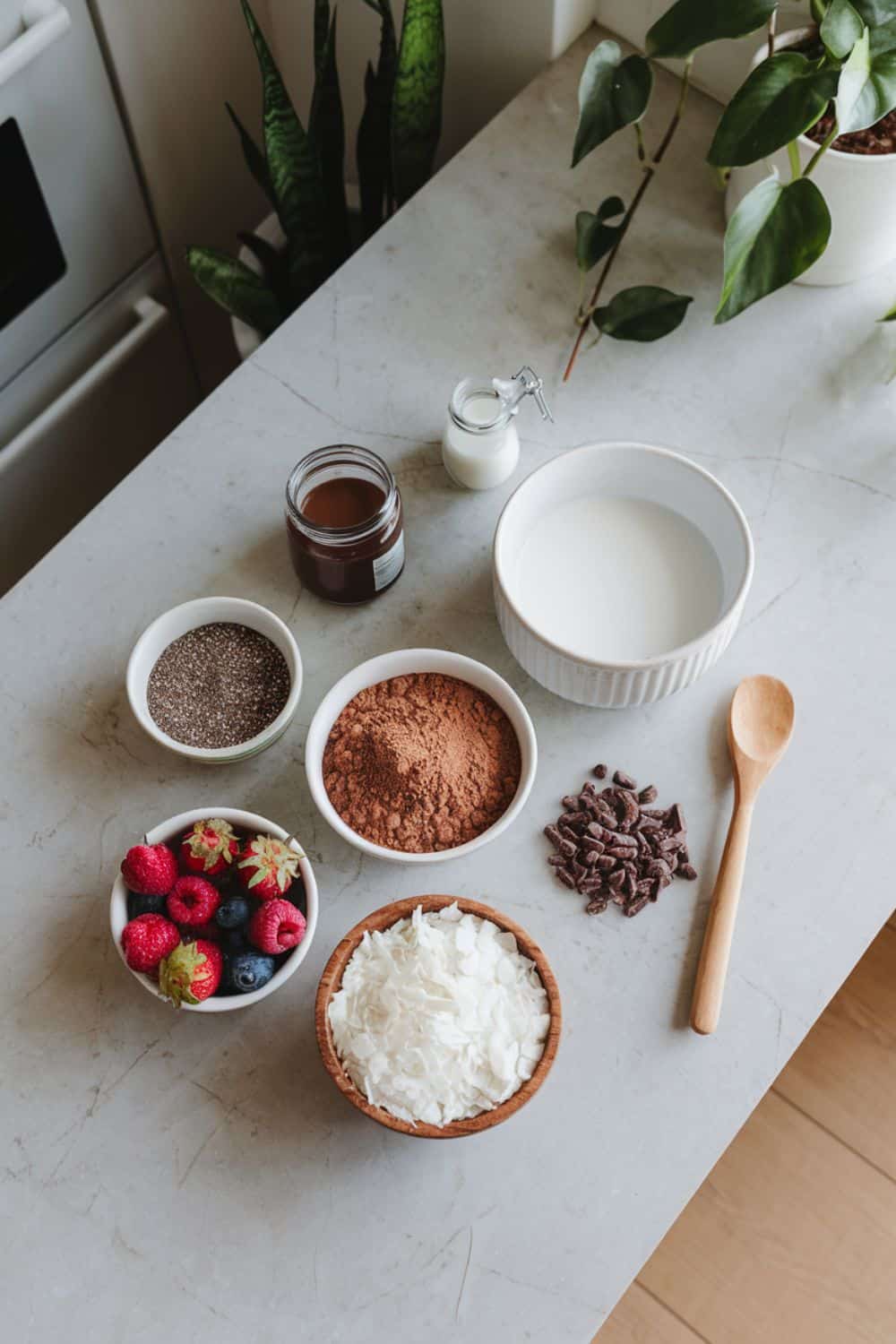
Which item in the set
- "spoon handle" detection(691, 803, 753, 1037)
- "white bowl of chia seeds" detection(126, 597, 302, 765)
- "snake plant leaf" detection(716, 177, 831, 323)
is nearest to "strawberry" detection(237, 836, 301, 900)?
"white bowl of chia seeds" detection(126, 597, 302, 765)

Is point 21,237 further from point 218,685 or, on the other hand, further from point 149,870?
point 149,870

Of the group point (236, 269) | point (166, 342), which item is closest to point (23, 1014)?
point (236, 269)

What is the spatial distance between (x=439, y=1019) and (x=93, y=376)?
1051 millimetres

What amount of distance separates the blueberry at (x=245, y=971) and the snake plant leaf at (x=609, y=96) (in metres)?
0.73

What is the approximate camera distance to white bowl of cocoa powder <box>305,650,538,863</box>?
3.07 feet

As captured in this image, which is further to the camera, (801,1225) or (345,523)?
(801,1225)

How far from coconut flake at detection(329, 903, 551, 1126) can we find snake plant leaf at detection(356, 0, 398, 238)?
2.88ft

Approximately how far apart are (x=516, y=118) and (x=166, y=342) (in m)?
0.65

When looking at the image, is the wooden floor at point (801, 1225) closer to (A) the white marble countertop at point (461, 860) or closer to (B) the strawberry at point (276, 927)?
(A) the white marble countertop at point (461, 860)

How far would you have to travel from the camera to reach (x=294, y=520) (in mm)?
1002

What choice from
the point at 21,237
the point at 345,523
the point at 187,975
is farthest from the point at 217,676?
the point at 21,237

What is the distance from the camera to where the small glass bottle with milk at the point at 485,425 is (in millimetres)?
1059

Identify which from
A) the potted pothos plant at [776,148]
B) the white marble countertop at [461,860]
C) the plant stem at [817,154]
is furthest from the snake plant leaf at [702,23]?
the white marble countertop at [461,860]

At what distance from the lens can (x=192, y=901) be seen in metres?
0.89
